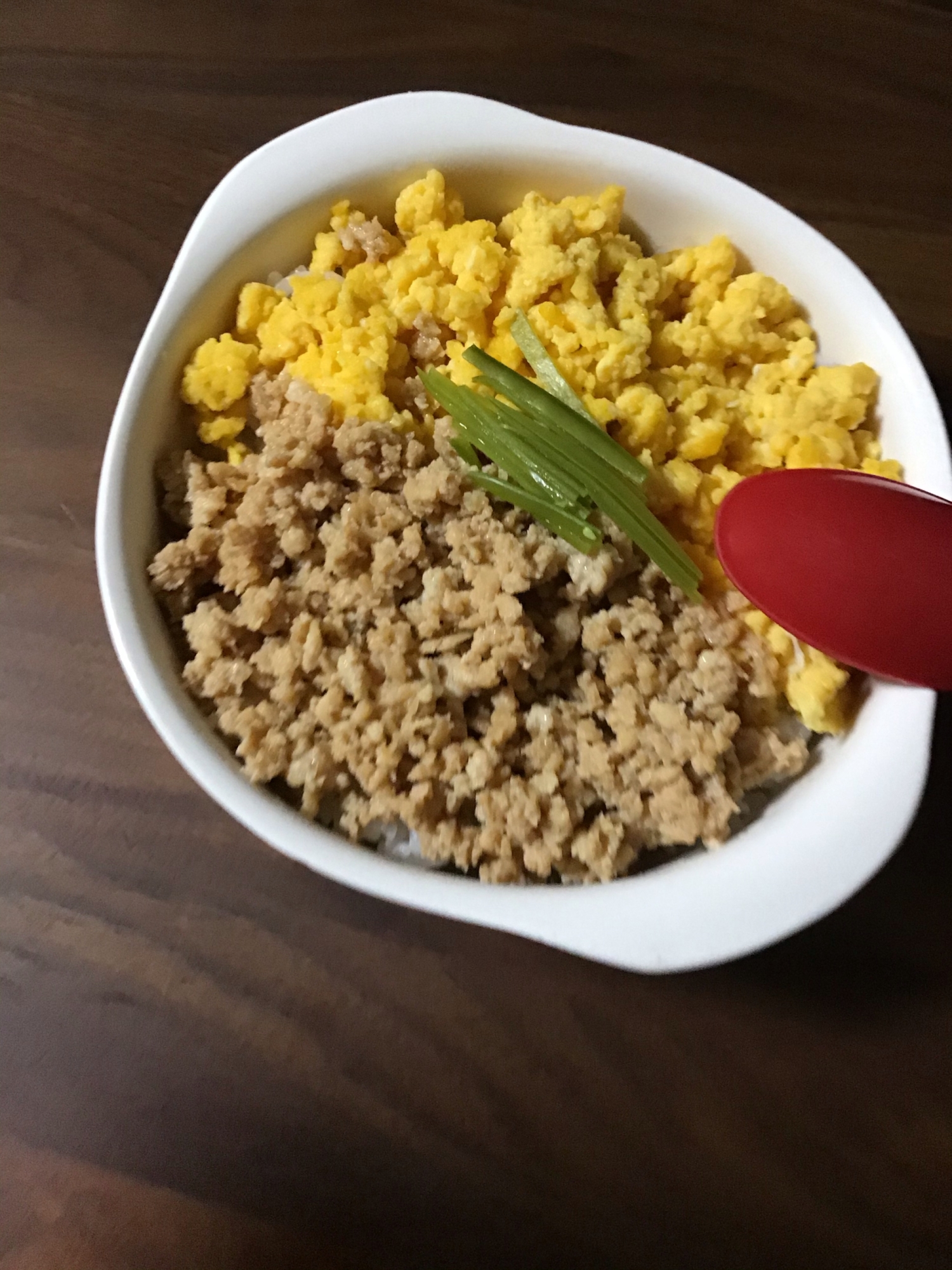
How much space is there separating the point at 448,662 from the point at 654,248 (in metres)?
0.44

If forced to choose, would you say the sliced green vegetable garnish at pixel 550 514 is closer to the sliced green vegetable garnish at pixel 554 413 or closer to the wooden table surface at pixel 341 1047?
the sliced green vegetable garnish at pixel 554 413

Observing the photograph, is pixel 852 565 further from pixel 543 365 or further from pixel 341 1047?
pixel 341 1047

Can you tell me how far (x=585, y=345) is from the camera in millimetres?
726

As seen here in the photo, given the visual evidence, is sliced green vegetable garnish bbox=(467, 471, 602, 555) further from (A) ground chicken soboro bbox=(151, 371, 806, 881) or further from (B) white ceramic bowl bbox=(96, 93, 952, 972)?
(B) white ceramic bowl bbox=(96, 93, 952, 972)

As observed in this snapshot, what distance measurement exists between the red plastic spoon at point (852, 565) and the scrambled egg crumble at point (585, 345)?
0.03m

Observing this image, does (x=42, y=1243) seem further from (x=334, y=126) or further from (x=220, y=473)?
(x=334, y=126)

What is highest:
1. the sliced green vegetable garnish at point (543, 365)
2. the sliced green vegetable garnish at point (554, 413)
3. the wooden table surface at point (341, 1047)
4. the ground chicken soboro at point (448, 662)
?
the sliced green vegetable garnish at point (543, 365)

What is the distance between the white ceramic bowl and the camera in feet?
2.05

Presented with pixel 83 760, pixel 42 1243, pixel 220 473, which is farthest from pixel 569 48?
pixel 42 1243

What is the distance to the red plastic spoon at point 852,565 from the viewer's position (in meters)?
0.67

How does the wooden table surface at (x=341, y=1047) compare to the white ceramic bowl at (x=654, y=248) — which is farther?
the wooden table surface at (x=341, y=1047)

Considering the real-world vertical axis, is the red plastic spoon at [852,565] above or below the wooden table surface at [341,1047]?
above

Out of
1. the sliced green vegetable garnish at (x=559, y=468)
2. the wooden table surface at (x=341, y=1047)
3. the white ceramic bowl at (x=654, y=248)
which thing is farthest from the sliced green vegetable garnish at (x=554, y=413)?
the wooden table surface at (x=341, y=1047)

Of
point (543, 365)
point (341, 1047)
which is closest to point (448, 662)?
point (543, 365)
